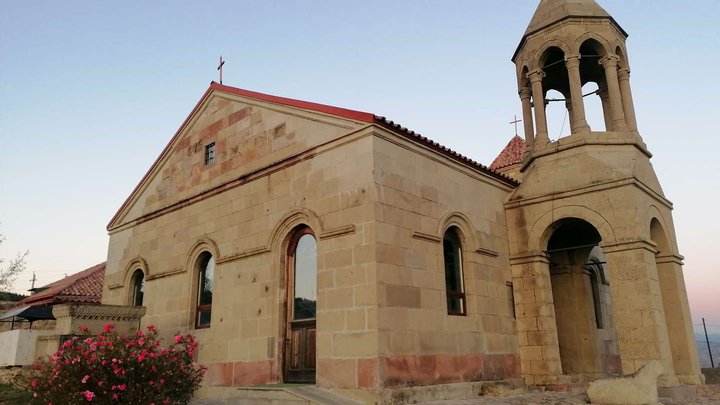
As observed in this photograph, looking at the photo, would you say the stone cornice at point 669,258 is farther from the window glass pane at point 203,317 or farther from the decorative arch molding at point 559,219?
the window glass pane at point 203,317

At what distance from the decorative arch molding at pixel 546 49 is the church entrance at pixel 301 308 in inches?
310

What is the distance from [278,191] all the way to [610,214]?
7387 mm

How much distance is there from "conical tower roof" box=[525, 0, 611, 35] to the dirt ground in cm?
934

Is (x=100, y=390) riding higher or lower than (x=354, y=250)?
lower

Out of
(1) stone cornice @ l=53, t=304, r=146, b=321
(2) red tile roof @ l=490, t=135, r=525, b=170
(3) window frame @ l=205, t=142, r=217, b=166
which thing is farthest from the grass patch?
(2) red tile roof @ l=490, t=135, r=525, b=170

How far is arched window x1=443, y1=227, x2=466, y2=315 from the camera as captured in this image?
11180mm

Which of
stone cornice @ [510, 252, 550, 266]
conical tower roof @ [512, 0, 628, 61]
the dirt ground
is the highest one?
conical tower roof @ [512, 0, 628, 61]

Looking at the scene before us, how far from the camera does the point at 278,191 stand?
1162cm

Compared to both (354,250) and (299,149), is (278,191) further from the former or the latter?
(354,250)

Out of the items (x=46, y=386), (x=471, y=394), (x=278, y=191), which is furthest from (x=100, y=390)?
(x=471, y=394)

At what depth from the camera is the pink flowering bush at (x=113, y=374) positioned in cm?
779

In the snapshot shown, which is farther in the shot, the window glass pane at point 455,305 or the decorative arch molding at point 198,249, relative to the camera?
the decorative arch molding at point 198,249

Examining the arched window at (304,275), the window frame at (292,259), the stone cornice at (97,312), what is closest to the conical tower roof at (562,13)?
the window frame at (292,259)

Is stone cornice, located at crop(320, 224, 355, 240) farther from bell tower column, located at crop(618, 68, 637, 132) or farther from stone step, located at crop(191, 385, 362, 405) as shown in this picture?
bell tower column, located at crop(618, 68, 637, 132)
